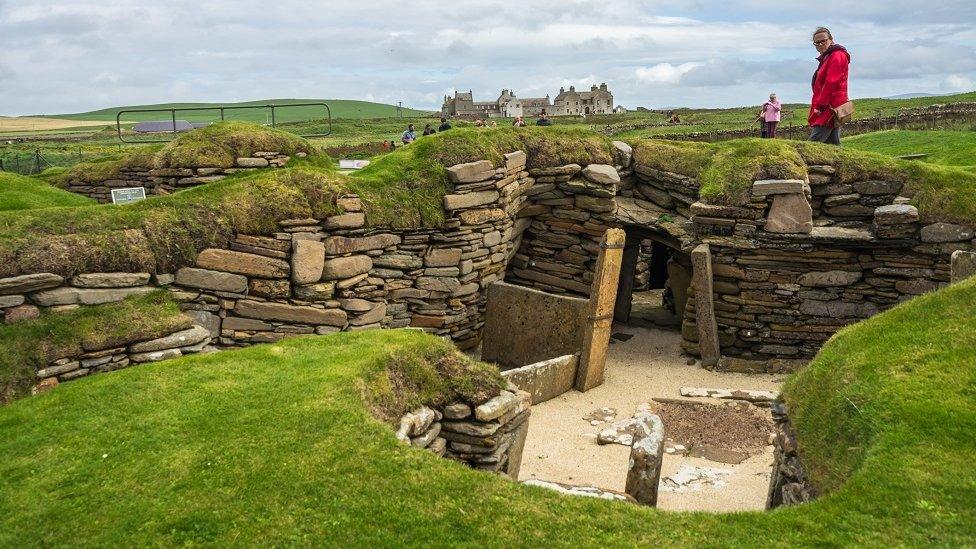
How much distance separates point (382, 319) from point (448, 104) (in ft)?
147

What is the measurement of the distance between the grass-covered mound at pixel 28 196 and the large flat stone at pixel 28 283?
11.1 feet

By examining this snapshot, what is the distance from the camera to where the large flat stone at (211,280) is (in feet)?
34.7

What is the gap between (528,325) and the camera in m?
14.0

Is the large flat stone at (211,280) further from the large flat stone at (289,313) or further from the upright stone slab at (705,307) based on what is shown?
the upright stone slab at (705,307)

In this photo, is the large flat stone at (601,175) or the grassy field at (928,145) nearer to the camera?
the large flat stone at (601,175)

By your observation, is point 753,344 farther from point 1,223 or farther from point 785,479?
point 1,223

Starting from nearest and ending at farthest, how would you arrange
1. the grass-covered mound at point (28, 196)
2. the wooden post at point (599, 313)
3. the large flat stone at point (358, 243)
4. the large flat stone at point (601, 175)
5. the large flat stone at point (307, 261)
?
1. the large flat stone at point (307, 261)
2. the large flat stone at point (358, 243)
3. the grass-covered mound at point (28, 196)
4. the wooden post at point (599, 313)
5. the large flat stone at point (601, 175)

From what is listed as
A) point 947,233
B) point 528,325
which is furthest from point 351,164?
point 947,233

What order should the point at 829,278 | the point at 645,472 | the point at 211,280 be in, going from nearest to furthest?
the point at 645,472, the point at 211,280, the point at 829,278

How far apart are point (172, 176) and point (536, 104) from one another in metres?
50.2

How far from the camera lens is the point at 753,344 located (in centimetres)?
1487

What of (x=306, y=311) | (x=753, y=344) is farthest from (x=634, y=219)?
(x=306, y=311)

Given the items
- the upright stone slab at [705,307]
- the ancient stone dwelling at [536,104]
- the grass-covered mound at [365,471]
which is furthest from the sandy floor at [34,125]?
the grass-covered mound at [365,471]

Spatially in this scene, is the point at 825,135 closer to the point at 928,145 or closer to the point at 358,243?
the point at 928,145
